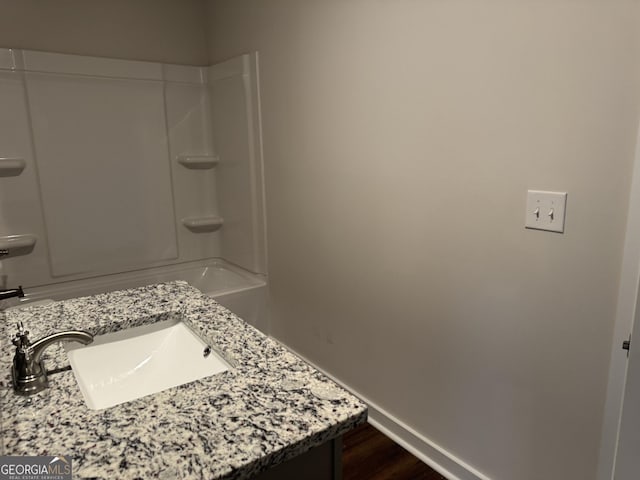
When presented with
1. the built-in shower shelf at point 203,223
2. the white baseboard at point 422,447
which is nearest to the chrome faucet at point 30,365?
the white baseboard at point 422,447

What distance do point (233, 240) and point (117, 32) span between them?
1.54 meters

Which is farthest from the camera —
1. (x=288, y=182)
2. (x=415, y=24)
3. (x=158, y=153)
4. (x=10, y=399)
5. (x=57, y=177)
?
(x=158, y=153)

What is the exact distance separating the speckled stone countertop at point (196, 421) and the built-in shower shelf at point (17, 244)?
1892 millimetres

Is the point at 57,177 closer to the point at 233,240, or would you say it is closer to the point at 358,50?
the point at 233,240

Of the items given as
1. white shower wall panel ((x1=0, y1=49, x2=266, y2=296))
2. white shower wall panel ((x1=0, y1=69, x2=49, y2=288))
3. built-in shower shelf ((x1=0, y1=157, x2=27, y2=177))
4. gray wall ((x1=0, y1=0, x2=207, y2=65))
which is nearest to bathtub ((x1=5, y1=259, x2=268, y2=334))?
white shower wall panel ((x1=0, y1=49, x2=266, y2=296))

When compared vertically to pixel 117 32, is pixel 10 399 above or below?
below

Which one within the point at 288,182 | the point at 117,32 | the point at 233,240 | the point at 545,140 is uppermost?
the point at 117,32

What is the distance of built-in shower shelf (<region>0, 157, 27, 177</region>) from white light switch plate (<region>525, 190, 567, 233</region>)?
2722 millimetres

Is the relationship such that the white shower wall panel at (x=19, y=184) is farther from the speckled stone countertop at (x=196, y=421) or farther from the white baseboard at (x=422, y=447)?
the white baseboard at (x=422, y=447)

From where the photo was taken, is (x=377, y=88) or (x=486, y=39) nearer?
(x=486, y=39)

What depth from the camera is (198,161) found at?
10.7 feet

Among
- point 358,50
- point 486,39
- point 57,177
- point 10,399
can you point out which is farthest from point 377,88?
point 57,177

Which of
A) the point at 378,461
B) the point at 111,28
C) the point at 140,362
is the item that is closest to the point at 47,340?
the point at 140,362

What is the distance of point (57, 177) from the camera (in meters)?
2.81
